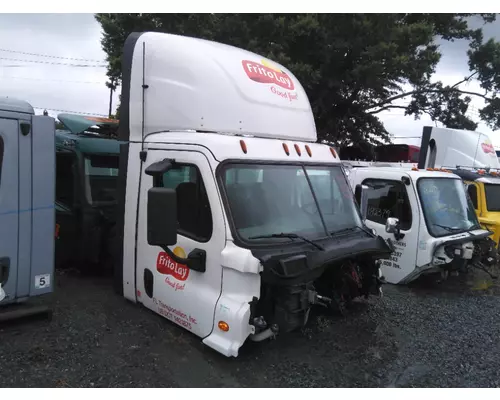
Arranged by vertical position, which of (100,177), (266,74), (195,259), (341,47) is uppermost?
(341,47)

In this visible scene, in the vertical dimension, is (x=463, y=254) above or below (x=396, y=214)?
below

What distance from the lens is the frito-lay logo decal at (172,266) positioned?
383 centimetres

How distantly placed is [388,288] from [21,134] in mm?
4968

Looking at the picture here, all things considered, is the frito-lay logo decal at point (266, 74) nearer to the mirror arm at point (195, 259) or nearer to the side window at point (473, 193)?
the mirror arm at point (195, 259)

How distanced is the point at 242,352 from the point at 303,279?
93 cm

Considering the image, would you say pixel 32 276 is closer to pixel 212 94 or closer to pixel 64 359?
pixel 64 359

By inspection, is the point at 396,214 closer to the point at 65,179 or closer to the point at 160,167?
the point at 160,167

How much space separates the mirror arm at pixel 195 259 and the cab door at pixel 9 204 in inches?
53.7

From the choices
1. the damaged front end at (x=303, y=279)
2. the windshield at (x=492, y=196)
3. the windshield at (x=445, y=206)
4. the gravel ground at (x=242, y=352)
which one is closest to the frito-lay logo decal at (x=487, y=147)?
the windshield at (x=492, y=196)

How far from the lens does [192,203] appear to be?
3.75 metres

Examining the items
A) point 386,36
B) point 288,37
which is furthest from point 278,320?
point 386,36

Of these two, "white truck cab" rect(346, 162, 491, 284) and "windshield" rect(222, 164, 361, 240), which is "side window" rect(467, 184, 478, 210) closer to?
"white truck cab" rect(346, 162, 491, 284)

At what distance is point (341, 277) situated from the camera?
4.06 metres

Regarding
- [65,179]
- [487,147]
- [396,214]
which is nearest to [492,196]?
[487,147]
